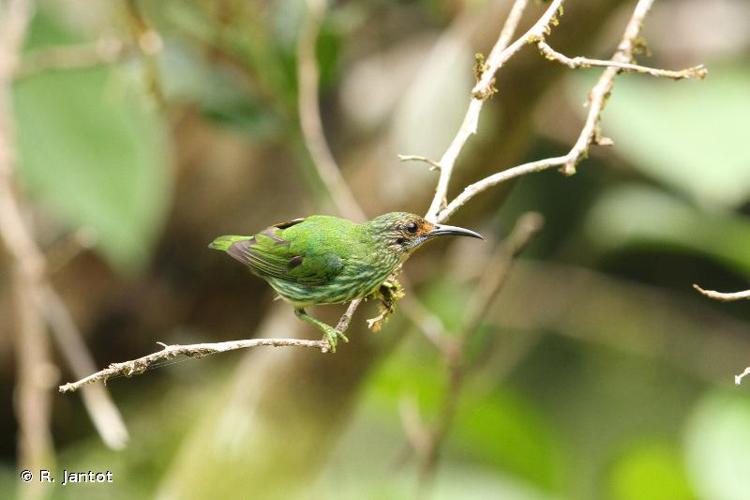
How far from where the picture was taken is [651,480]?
396cm

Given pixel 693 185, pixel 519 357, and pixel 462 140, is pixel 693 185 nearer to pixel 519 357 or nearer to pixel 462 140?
pixel 519 357

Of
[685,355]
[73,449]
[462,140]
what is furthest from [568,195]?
[462,140]

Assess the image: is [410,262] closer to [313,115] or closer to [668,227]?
[313,115]

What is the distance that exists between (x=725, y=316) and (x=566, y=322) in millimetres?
828

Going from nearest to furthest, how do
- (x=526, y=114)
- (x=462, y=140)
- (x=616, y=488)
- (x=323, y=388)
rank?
(x=462, y=140)
(x=526, y=114)
(x=323, y=388)
(x=616, y=488)

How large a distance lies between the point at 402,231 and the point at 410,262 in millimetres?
1649

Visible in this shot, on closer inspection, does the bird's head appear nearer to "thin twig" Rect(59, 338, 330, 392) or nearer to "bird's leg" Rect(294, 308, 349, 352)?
"bird's leg" Rect(294, 308, 349, 352)

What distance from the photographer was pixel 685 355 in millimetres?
5051

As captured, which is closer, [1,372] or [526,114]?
[526,114]

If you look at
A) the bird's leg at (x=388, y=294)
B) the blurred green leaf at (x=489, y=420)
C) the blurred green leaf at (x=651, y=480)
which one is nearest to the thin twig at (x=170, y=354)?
the bird's leg at (x=388, y=294)

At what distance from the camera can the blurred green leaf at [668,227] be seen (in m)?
3.95

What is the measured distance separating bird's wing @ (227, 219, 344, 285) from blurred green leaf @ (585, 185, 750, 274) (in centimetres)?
262

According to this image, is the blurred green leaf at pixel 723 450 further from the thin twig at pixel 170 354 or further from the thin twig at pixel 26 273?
the thin twig at pixel 170 354

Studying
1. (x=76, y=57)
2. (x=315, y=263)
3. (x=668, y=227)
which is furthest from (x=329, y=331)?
(x=668, y=227)
